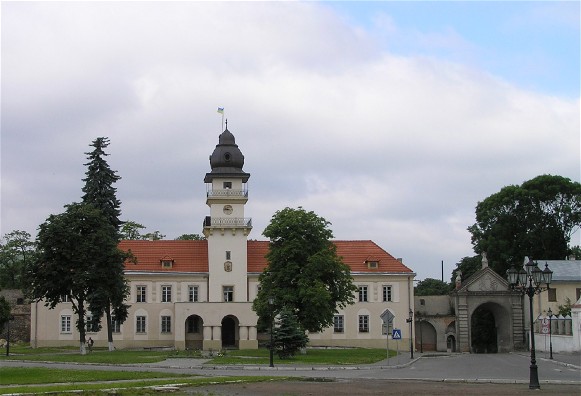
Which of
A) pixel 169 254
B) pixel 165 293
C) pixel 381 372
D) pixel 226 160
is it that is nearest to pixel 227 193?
pixel 226 160

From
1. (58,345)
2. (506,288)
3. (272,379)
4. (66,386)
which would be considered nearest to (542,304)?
(506,288)

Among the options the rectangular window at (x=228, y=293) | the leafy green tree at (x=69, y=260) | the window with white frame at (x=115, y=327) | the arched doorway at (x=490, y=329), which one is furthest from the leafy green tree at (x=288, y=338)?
the arched doorway at (x=490, y=329)

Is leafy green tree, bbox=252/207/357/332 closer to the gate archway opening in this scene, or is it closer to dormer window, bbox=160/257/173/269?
the gate archway opening

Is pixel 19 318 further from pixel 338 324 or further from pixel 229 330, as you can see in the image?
pixel 338 324

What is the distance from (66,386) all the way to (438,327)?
51.1 m

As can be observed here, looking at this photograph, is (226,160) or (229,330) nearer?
(229,330)

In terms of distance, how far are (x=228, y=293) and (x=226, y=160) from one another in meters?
11.2

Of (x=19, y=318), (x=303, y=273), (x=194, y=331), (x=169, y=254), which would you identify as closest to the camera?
(x=303, y=273)

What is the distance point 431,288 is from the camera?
124 m

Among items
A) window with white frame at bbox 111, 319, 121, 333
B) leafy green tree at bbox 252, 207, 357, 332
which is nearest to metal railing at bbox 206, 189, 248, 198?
leafy green tree at bbox 252, 207, 357, 332

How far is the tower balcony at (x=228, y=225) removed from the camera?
70.8 m

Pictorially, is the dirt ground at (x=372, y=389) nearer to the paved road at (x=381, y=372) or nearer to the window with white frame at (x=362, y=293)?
A: the paved road at (x=381, y=372)

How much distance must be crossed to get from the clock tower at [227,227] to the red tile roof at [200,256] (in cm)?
147

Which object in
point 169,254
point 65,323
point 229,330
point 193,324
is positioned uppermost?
point 169,254
